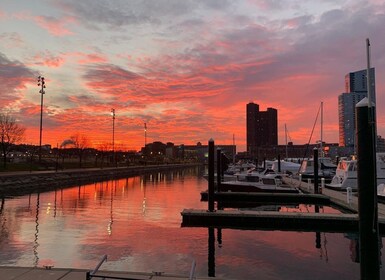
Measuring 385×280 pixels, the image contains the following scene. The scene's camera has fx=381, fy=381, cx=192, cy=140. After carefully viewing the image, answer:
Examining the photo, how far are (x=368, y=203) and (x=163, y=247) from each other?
1103 cm

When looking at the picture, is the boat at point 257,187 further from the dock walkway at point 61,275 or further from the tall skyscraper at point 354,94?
the dock walkway at point 61,275

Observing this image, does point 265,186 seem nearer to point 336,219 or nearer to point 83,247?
point 336,219

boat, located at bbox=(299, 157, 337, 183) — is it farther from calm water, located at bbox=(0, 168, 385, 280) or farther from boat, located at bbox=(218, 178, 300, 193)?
calm water, located at bbox=(0, 168, 385, 280)

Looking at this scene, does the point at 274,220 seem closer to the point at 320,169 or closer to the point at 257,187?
the point at 257,187

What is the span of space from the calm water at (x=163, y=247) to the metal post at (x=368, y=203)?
17.0ft

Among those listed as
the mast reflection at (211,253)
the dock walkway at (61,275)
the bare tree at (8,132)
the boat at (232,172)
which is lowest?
the mast reflection at (211,253)

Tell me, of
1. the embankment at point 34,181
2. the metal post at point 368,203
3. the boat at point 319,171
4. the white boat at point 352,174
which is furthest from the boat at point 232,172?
the metal post at point 368,203

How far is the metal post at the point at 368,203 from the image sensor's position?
28.8ft

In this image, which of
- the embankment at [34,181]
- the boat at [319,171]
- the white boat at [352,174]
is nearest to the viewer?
the white boat at [352,174]

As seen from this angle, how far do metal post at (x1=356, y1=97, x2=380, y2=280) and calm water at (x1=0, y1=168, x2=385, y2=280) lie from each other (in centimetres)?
518

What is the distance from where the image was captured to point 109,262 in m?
14.8

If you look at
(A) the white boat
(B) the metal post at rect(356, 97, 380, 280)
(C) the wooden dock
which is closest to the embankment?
(C) the wooden dock

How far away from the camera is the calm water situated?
1455 centimetres

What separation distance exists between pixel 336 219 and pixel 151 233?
11.1 m
